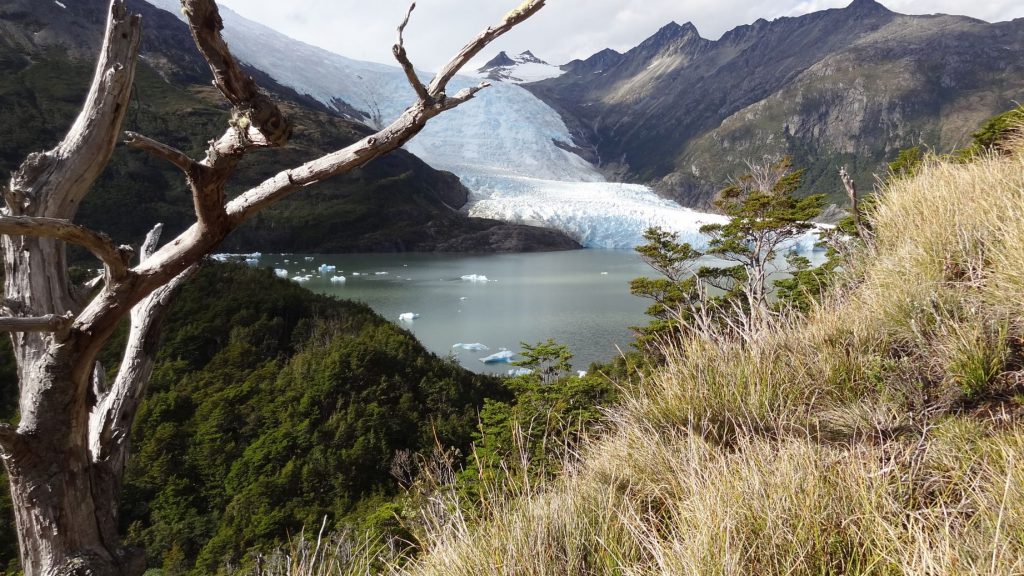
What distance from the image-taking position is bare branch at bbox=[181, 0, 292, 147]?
47.1 inches

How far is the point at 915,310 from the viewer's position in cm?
225

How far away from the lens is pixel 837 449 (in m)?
1.64

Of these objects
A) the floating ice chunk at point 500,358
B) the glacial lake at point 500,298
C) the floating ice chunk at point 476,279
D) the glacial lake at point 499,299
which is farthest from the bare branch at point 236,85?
the floating ice chunk at point 476,279

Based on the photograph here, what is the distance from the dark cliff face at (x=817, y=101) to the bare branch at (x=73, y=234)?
84.7 metres

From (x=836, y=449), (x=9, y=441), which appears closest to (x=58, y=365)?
(x=9, y=441)

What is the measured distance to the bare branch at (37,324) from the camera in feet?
4.00

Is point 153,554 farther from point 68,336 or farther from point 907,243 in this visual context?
point 907,243

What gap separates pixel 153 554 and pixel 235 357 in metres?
2.92

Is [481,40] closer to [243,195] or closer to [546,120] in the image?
[243,195]

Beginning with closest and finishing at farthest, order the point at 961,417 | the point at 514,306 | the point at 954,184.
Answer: the point at 961,417 < the point at 954,184 < the point at 514,306

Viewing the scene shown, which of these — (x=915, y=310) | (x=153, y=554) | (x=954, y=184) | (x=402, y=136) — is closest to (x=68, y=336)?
(x=402, y=136)

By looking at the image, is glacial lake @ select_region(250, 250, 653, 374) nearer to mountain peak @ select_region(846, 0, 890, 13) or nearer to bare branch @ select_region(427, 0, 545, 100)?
bare branch @ select_region(427, 0, 545, 100)

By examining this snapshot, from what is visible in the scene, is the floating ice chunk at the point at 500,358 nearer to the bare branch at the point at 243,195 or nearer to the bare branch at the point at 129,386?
the bare branch at the point at 129,386

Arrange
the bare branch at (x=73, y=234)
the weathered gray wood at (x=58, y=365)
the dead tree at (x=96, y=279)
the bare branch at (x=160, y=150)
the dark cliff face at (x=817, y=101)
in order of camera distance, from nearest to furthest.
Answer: the bare branch at (x=73, y=234)
the bare branch at (x=160, y=150)
the dead tree at (x=96, y=279)
the weathered gray wood at (x=58, y=365)
the dark cliff face at (x=817, y=101)
